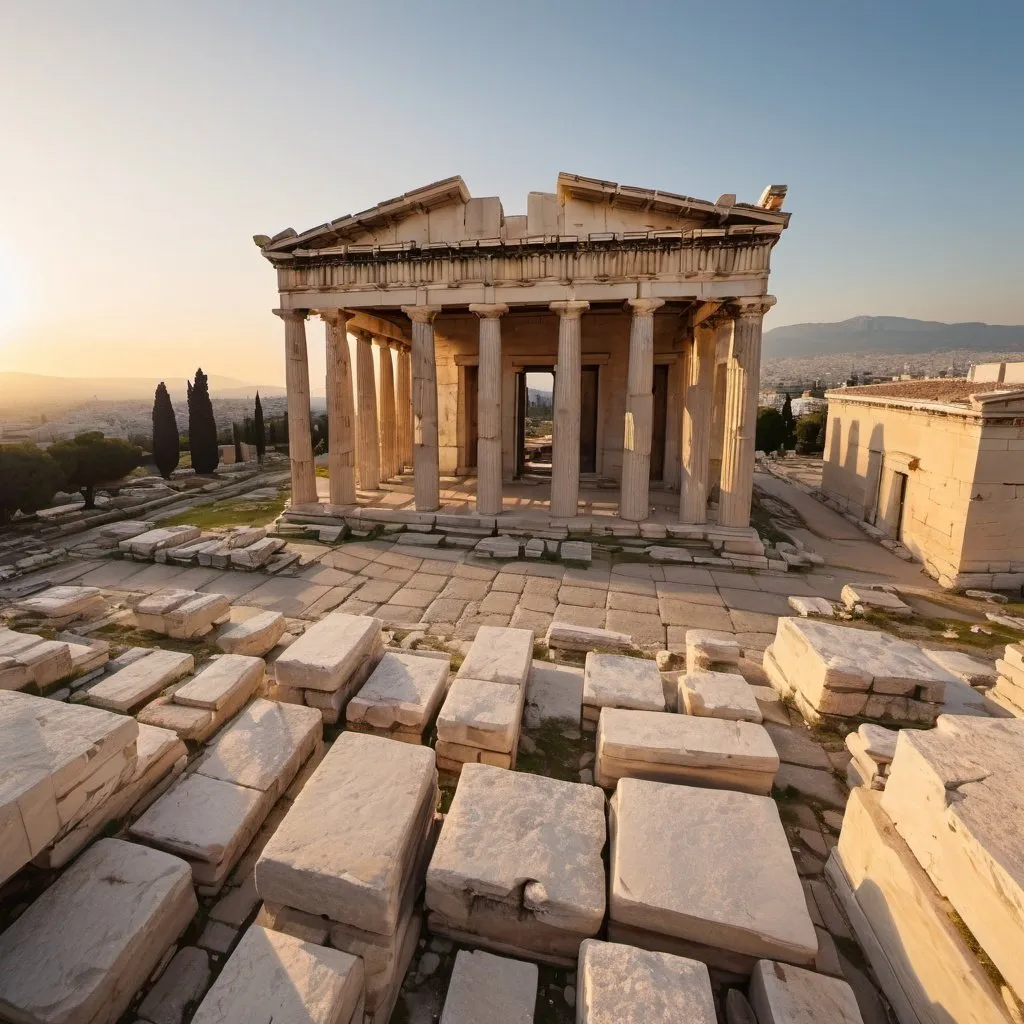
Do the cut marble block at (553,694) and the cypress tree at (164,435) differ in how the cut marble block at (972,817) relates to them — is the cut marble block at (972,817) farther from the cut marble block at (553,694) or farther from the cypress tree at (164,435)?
the cypress tree at (164,435)

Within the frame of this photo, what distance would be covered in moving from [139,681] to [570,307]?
29.6 feet

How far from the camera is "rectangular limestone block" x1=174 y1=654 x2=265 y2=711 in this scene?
3969 mm

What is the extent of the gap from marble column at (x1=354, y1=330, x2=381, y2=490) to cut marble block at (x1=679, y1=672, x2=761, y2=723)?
1049 centimetres

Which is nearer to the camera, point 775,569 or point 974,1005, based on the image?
point 974,1005

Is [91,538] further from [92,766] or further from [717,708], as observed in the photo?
[717,708]

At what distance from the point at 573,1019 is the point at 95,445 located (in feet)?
55.3

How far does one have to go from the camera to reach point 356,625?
4801mm

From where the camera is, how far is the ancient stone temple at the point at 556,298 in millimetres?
9672

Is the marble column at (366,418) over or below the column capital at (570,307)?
below

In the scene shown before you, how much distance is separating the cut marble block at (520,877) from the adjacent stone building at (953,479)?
9844mm

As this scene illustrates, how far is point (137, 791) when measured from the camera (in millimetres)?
3150

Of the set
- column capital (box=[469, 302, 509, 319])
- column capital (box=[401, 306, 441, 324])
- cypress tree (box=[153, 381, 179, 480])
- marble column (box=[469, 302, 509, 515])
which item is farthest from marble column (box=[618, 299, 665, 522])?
cypress tree (box=[153, 381, 179, 480])

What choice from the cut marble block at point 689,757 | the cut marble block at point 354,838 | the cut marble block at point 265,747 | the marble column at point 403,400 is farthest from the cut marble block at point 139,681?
the marble column at point 403,400

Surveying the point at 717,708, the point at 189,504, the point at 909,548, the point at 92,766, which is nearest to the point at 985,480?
the point at 909,548
